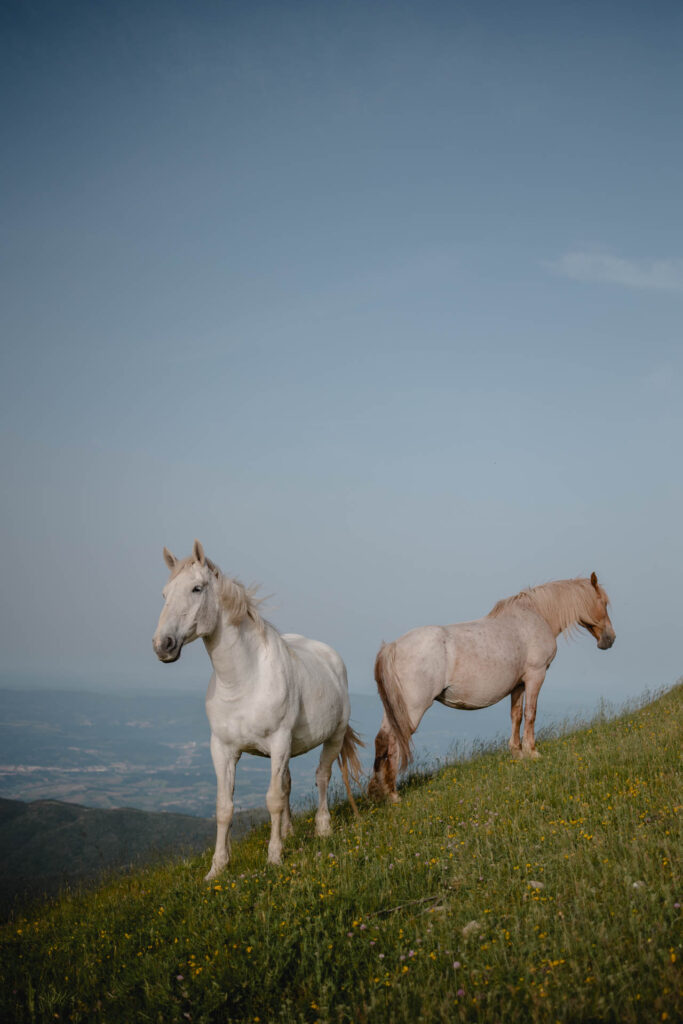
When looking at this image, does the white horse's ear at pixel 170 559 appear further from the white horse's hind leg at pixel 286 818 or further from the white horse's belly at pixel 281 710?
the white horse's hind leg at pixel 286 818

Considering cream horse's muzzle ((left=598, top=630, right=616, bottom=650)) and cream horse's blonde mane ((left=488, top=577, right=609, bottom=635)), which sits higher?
cream horse's blonde mane ((left=488, top=577, right=609, bottom=635))

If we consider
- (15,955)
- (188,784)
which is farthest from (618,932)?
(188,784)

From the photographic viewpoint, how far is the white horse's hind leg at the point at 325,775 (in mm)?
8922

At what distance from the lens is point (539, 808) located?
23.4ft

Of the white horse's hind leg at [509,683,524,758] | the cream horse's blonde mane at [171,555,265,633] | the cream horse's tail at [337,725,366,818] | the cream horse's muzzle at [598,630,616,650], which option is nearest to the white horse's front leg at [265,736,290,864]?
the cream horse's blonde mane at [171,555,265,633]

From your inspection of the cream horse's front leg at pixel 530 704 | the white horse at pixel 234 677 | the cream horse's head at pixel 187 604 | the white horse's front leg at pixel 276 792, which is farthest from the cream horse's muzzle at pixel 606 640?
the cream horse's head at pixel 187 604

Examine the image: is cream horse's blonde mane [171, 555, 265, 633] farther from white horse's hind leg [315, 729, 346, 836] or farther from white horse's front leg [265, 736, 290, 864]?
white horse's hind leg [315, 729, 346, 836]

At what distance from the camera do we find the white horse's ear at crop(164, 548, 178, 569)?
730cm

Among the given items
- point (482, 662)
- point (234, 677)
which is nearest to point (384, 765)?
point (482, 662)

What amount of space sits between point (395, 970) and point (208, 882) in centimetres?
296

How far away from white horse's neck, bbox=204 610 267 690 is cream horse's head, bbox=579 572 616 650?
23.5ft

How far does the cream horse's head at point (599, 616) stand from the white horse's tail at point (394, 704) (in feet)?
13.4

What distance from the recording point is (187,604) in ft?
22.8

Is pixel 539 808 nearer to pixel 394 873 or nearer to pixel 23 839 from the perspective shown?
pixel 394 873
